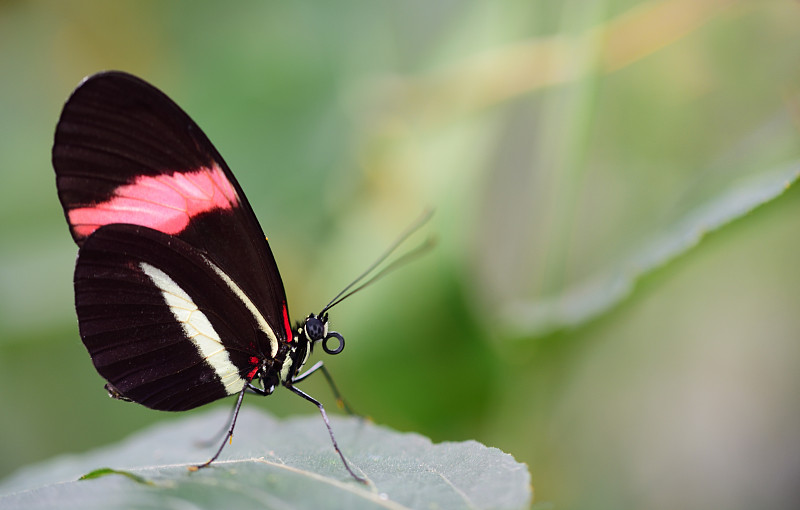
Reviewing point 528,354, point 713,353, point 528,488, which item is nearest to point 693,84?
point 713,353

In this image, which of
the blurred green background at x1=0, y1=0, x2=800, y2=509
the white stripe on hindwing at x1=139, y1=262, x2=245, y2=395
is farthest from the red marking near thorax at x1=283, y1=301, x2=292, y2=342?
the blurred green background at x1=0, y1=0, x2=800, y2=509

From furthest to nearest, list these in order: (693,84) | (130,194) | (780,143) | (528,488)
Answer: (693,84) → (780,143) → (130,194) → (528,488)

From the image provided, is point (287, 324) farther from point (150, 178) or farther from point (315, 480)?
point (315, 480)

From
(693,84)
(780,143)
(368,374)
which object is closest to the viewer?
(780,143)

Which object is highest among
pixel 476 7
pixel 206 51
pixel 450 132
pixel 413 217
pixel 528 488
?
pixel 206 51

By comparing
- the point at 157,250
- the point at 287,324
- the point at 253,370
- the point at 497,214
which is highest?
the point at 497,214

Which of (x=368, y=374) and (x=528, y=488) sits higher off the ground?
(x=368, y=374)

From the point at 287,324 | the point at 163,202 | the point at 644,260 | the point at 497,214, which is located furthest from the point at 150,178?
the point at 497,214

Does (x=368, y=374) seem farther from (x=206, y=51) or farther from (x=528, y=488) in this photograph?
(x=206, y=51)
